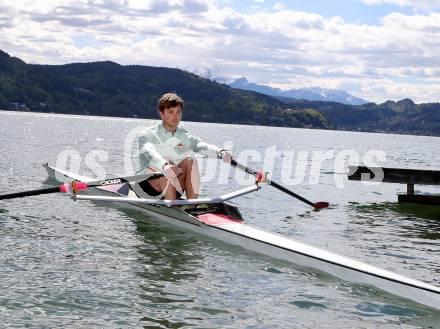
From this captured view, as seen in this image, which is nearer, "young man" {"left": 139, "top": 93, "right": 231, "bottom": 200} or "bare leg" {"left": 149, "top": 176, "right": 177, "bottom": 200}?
"young man" {"left": 139, "top": 93, "right": 231, "bottom": 200}

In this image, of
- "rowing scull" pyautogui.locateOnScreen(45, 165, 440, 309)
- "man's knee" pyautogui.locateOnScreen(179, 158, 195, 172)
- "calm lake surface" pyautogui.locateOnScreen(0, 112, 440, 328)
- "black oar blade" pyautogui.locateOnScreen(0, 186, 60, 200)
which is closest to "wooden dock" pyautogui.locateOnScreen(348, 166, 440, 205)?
"calm lake surface" pyautogui.locateOnScreen(0, 112, 440, 328)

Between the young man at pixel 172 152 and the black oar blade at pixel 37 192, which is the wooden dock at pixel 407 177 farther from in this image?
the black oar blade at pixel 37 192

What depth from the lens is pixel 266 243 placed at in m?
10.9

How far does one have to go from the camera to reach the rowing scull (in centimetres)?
869

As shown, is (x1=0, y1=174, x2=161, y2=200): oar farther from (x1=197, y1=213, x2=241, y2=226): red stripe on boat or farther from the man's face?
(x1=197, y1=213, x2=241, y2=226): red stripe on boat

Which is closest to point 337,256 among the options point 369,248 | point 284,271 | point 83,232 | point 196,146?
point 284,271

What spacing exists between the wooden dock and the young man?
35.5 ft

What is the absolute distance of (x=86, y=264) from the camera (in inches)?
424

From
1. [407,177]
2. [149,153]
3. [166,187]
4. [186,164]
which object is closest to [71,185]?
[149,153]

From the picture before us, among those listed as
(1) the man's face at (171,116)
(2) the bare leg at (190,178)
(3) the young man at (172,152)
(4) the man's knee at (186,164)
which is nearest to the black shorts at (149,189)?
(3) the young man at (172,152)

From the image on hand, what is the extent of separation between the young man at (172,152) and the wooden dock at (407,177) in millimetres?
10807

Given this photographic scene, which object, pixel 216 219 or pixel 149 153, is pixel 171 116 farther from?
pixel 216 219

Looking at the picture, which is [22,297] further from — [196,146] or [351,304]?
[196,146]

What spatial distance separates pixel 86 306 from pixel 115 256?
10.6 ft
